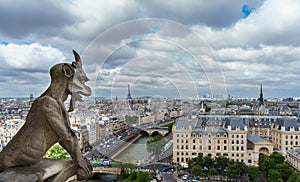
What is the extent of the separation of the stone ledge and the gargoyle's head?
42 centimetres

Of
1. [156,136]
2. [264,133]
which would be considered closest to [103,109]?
[156,136]

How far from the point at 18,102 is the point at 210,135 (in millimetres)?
27097

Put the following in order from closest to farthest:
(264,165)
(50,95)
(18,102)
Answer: (50,95)
(264,165)
(18,102)

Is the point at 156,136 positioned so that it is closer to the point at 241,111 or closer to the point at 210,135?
the point at 210,135

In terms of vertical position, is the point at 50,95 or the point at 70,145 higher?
the point at 50,95

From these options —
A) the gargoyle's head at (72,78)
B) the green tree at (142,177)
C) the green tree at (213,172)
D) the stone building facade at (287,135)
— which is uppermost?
the gargoyle's head at (72,78)

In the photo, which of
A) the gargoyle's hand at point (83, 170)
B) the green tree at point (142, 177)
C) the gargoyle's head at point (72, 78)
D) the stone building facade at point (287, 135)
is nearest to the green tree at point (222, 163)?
the green tree at point (142, 177)

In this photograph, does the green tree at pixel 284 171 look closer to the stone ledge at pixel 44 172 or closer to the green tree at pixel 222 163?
the green tree at pixel 222 163

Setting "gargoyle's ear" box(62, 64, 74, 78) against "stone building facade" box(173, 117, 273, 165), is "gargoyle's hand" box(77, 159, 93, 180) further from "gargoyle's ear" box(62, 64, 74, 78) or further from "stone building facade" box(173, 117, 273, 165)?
"stone building facade" box(173, 117, 273, 165)

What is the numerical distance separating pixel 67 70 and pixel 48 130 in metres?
0.41

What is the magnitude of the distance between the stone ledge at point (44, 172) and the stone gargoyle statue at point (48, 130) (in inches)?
1.4

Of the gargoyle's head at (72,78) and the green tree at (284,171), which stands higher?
the gargoyle's head at (72,78)

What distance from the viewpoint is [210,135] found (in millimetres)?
15102

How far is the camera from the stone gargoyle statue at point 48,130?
1.60 m
